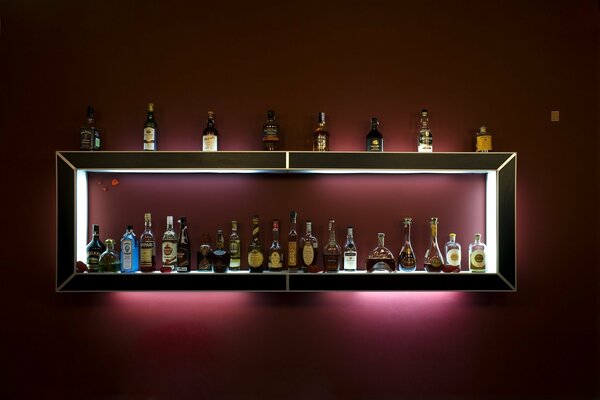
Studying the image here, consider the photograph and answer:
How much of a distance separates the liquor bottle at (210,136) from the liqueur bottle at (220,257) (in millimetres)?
406

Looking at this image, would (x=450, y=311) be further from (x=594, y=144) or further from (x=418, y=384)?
(x=594, y=144)

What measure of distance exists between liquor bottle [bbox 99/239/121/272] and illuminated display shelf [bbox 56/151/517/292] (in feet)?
0.35

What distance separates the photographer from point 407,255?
2264mm

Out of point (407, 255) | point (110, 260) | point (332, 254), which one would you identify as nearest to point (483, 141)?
point (407, 255)

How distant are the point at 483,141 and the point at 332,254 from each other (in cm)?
91

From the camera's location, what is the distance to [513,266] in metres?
2.13

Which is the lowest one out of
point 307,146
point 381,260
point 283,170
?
point 381,260

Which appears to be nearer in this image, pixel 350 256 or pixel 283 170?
pixel 283 170

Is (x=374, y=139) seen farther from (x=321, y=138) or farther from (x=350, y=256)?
(x=350, y=256)

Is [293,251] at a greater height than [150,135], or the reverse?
[150,135]

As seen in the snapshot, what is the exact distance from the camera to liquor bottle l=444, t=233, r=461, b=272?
2.21 m

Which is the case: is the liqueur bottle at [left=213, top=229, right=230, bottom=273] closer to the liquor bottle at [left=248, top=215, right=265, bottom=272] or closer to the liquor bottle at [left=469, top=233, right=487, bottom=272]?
the liquor bottle at [left=248, top=215, right=265, bottom=272]

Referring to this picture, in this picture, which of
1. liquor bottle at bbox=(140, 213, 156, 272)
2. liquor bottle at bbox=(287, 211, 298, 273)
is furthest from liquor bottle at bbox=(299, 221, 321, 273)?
liquor bottle at bbox=(140, 213, 156, 272)

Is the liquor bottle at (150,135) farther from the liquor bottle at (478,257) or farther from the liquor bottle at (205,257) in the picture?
the liquor bottle at (478,257)
